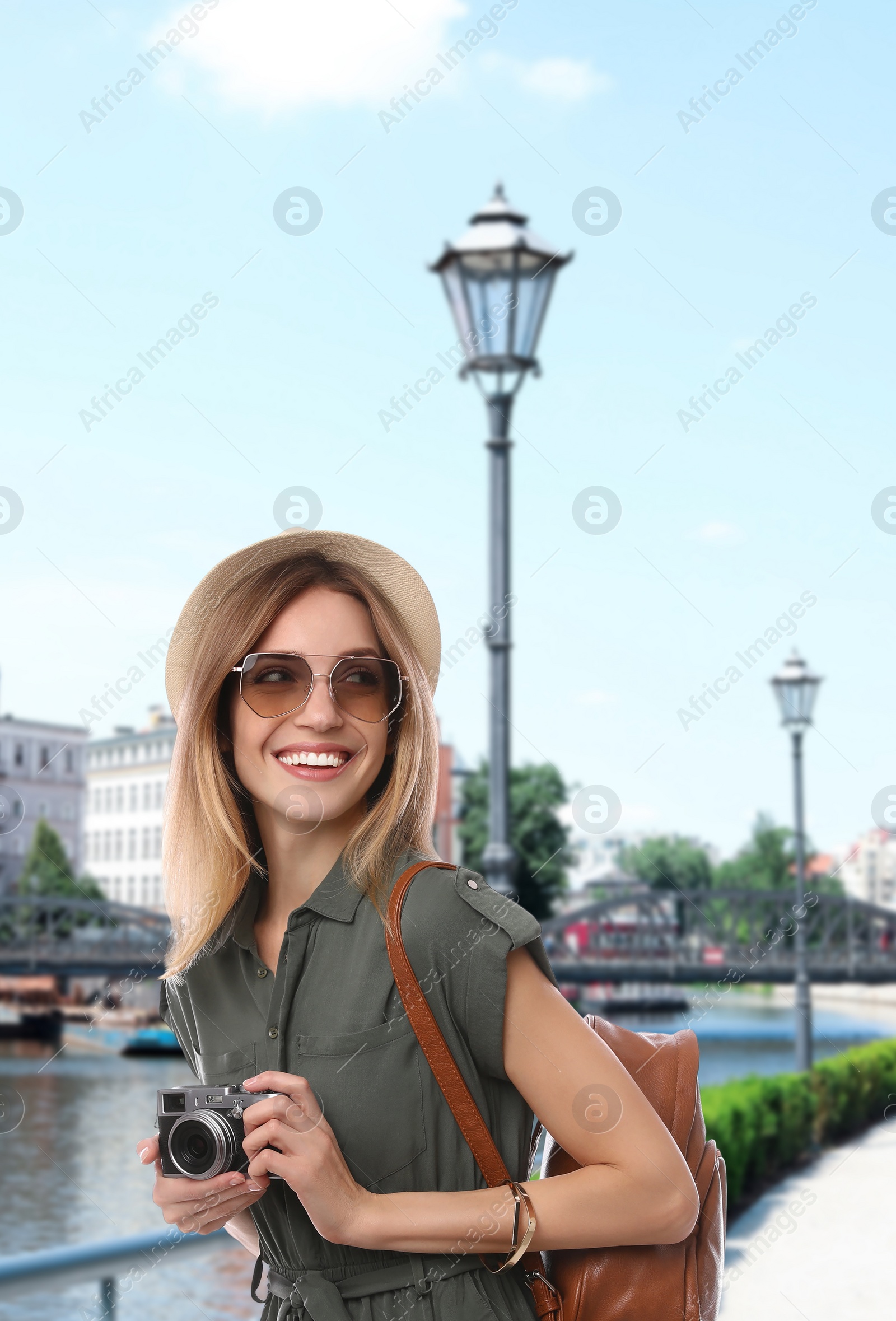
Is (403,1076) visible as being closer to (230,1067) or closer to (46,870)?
(230,1067)

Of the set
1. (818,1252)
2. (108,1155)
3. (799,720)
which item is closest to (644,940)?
(108,1155)

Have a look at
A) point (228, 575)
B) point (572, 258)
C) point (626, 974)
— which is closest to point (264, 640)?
point (228, 575)

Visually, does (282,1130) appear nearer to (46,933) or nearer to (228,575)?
(228,575)

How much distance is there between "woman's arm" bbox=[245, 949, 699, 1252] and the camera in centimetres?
152

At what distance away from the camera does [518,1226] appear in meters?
1.53

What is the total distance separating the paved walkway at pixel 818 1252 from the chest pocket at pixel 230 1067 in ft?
20.7

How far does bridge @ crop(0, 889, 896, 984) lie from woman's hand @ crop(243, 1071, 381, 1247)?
33.8 m

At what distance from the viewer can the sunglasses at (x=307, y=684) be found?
1.79 m

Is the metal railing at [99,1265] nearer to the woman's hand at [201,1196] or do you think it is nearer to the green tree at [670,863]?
the woman's hand at [201,1196]

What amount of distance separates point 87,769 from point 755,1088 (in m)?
77.7

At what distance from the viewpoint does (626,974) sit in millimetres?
41750

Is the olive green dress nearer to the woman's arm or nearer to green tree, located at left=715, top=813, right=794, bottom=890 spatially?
the woman's arm

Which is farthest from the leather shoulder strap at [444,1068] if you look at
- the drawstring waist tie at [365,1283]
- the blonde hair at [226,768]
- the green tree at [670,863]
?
the green tree at [670,863]

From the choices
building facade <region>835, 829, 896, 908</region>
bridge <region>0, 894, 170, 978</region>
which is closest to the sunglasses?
bridge <region>0, 894, 170, 978</region>
